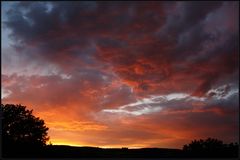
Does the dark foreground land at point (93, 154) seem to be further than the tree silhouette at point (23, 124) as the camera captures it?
No

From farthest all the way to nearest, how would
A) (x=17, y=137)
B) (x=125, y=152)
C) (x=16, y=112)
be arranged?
1. (x=16, y=112)
2. (x=17, y=137)
3. (x=125, y=152)

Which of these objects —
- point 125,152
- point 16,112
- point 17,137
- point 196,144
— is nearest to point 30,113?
point 16,112

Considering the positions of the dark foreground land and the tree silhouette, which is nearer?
the dark foreground land

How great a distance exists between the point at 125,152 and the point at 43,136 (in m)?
37.1

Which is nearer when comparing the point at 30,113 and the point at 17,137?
the point at 17,137

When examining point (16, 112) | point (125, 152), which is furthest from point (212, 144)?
point (125, 152)

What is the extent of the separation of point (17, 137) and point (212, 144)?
2998 centimetres

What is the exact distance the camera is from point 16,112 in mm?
58281

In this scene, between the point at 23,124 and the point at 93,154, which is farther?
the point at 23,124

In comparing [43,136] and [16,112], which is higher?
[16,112]

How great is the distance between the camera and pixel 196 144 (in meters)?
61.5

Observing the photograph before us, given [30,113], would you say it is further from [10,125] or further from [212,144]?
[212,144]

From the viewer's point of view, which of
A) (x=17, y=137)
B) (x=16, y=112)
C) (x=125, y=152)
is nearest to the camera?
(x=125, y=152)

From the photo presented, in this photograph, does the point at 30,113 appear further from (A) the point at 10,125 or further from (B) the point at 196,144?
(B) the point at 196,144
